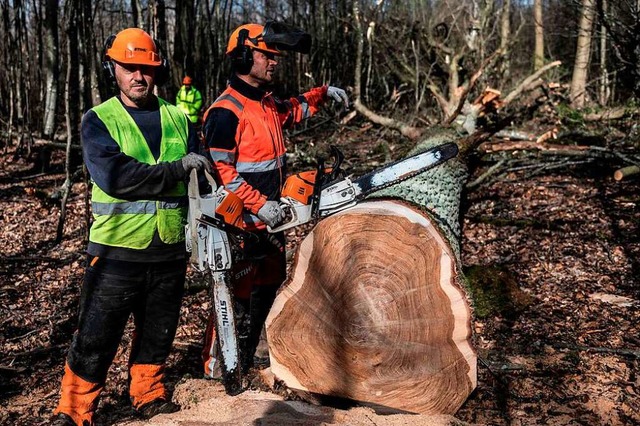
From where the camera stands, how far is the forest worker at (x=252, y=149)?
2932 millimetres

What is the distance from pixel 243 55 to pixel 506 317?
241cm

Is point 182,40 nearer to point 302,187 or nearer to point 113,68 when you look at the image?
point 113,68

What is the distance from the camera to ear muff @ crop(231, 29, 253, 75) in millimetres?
3012

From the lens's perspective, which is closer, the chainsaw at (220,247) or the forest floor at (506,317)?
the chainsaw at (220,247)

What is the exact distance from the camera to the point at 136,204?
272 centimetres

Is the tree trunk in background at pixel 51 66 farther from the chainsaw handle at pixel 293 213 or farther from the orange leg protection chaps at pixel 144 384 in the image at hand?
the chainsaw handle at pixel 293 213

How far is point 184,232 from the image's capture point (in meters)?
2.89

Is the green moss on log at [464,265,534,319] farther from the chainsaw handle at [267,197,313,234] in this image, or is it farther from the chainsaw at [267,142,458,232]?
the chainsaw handle at [267,197,313,234]

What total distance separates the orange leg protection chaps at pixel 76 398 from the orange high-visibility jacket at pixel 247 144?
3.55 ft

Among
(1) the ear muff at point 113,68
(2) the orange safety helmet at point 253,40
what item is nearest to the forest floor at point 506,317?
(1) the ear muff at point 113,68

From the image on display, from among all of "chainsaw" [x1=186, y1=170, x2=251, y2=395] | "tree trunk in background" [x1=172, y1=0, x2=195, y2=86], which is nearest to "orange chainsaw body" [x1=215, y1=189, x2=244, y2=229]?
"chainsaw" [x1=186, y1=170, x2=251, y2=395]

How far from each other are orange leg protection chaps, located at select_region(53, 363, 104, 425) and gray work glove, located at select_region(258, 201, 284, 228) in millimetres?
1109

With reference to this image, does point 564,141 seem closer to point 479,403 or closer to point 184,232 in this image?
point 479,403

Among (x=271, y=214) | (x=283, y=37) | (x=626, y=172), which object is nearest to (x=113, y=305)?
(x=271, y=214)
